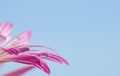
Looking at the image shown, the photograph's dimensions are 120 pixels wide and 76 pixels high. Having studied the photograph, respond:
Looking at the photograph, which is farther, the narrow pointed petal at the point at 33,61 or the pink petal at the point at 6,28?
the pink petal at the point at 6,28

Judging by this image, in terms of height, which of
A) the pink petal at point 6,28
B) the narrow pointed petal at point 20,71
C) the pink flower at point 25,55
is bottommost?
the narrow pointed petal at point 20,71

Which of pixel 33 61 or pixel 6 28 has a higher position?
pixel 6 28

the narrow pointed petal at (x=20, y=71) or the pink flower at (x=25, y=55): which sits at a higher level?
the pink flower at (x=25, y=55)

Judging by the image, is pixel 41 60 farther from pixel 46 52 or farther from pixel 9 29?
pixel 9 29

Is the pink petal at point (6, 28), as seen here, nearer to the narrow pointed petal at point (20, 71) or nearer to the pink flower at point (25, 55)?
the pink flower at point (25, 55)

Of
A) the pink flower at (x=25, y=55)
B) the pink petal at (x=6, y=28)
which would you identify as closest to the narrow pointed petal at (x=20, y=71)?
the pink flower at (x=25, y=55)

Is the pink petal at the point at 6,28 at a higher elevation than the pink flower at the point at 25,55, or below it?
higher

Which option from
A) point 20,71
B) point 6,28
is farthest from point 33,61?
point 6,28

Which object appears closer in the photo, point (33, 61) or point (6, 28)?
point (33, 61)

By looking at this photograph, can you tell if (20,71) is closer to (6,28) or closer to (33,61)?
(33,61)

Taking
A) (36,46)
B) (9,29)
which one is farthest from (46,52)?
(9,29)

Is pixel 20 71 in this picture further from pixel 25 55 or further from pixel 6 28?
pixel 6 28
